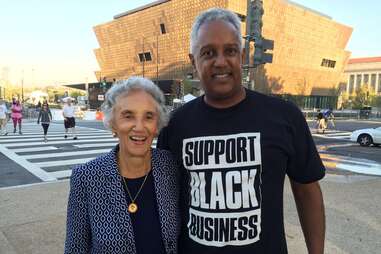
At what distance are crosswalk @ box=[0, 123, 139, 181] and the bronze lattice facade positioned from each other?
1487 inches

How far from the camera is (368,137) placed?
1625 centimetres

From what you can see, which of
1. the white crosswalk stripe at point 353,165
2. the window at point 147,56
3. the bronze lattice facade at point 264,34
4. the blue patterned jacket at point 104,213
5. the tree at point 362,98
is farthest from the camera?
the tree at point 362,98

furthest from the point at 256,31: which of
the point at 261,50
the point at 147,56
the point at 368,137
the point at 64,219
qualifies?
the point at 147,56

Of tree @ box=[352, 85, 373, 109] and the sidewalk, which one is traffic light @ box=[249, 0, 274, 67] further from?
tree @ box=[352, 85, 373, 109]

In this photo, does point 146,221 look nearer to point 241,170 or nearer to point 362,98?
point 241,170

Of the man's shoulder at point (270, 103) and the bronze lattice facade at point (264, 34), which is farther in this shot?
the bronze lattice facade at point (264, 34)

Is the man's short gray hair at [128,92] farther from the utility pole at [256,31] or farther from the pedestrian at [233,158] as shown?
the utility pole at [256,31]

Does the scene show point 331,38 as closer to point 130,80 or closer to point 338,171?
point 338,171

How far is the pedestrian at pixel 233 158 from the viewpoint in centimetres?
172

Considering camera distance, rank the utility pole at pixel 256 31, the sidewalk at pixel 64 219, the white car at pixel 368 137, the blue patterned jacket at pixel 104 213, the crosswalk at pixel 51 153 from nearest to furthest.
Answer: the blue patterned jacket at pixel 104 213, the sidewalk at pixel 64 219, the utility pole at pixel 256 31, the crosswalk at pixel 51 153, the white car at pixel 368 137

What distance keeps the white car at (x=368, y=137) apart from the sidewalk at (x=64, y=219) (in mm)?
10225

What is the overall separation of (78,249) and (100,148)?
11149 mm


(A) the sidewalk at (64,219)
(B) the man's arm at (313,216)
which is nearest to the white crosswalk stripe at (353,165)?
(A) the sidewalk at (64,219)

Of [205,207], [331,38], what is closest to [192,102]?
[205,207]
